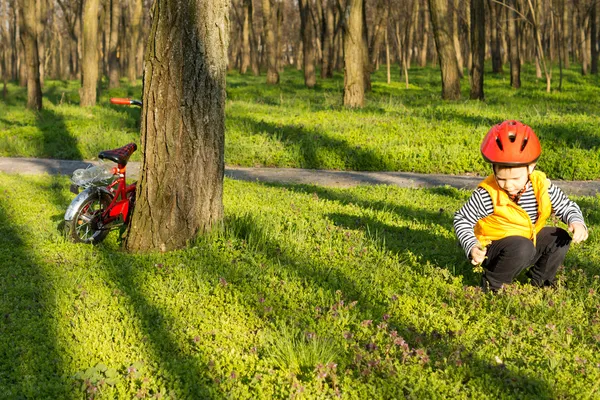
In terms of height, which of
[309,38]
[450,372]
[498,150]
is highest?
[309,38]

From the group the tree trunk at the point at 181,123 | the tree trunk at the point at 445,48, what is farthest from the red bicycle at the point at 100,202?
the tree trunk at the point at 445,48

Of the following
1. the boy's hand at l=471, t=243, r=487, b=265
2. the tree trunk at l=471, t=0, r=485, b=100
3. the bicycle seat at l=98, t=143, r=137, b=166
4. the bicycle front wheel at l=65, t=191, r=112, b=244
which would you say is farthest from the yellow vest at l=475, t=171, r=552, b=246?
the tree trunk at l=471, t=0, r=485, b=100

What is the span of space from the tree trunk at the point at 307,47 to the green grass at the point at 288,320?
19402mm

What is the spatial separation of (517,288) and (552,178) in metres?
6.48

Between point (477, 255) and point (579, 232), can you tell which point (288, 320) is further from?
point (579, 232)

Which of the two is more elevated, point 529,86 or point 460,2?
point 460,2

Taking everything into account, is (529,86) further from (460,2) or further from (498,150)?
(498,150)

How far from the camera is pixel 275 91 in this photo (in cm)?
2333

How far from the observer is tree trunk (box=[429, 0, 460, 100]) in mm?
17703

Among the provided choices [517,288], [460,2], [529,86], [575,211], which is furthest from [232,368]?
[460,2]

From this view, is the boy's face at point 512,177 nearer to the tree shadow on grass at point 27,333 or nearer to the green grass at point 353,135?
the tree shadow on grass at point 27,333

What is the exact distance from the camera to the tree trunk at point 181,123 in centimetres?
566

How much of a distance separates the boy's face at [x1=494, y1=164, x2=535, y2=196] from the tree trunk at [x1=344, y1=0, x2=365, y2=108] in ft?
38.5

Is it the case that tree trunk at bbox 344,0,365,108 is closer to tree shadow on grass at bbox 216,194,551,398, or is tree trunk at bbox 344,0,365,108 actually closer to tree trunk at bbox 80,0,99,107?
tree trunk at bbox 80,0,99,107
